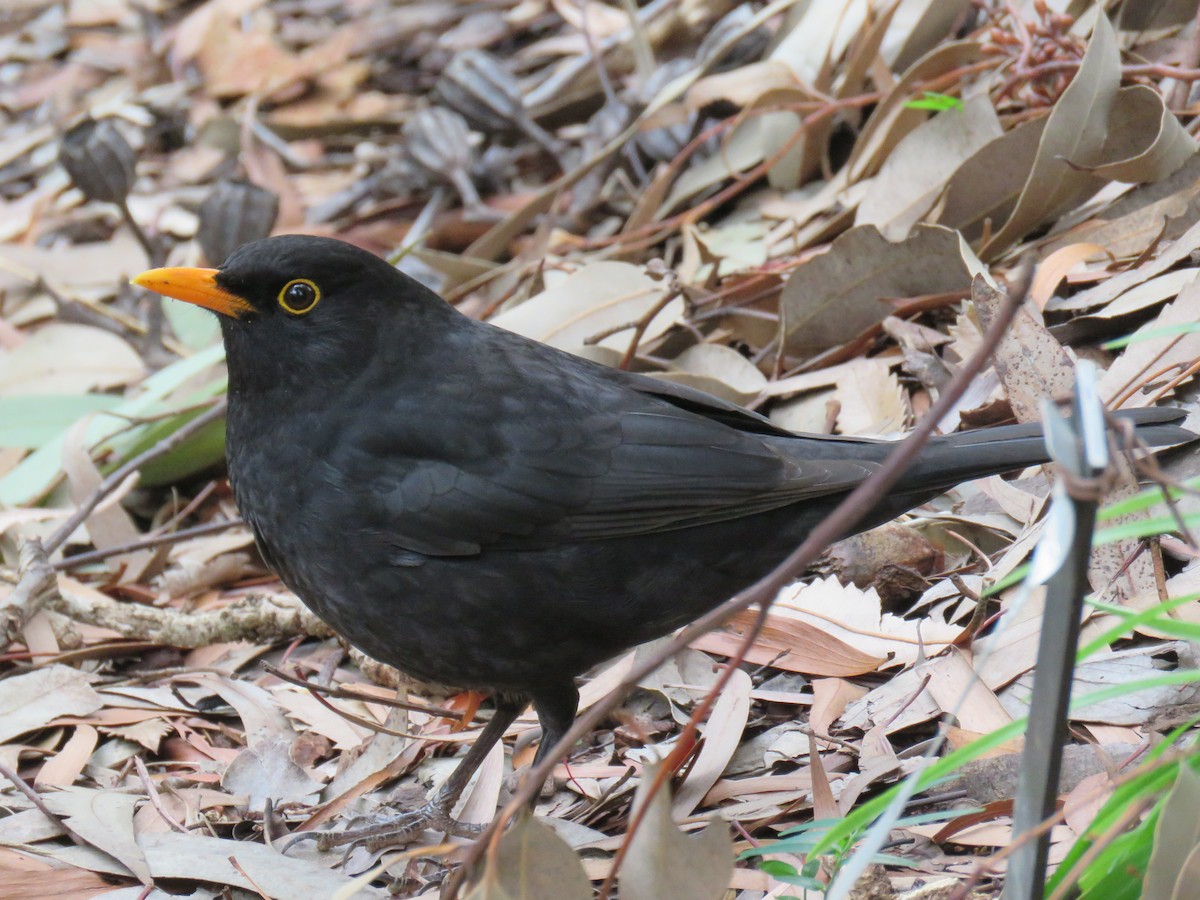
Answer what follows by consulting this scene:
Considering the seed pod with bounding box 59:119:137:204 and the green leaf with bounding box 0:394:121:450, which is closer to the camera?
the green leaf with bounding box 0:394:121:450

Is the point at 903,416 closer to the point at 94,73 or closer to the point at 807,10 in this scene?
the point at 807,10

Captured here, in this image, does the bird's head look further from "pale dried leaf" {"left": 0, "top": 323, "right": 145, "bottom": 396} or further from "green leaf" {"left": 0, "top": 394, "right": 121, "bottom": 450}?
"pale dried leaf" {"left": 0, "top": 323, "right": 145, "bottom": 396}

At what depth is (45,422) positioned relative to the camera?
18.6ft

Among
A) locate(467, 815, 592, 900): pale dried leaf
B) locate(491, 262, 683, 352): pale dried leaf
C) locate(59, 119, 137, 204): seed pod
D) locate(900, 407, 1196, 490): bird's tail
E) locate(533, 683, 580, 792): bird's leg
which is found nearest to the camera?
locate(467, 815, 592, 900): pale dried leaf

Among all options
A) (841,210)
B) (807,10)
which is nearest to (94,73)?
(807,10)

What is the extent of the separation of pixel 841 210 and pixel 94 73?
19.6ft

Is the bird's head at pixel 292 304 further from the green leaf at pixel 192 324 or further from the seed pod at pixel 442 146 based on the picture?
the seed pod at pixel 442 146

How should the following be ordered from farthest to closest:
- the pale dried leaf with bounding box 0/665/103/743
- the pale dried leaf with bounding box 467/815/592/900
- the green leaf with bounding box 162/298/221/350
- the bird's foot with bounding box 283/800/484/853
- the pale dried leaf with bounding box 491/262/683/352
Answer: the green leaf with bounding box 162/298/221/350 < the pale dried leaf with bounding box 491/262/683/352 < the pale dried leaf with bounding box 0/665/103/743 < the bird's foot with bounding box 283/800/484/853 < the pale dried leaf with bounding box 467/815/592/900

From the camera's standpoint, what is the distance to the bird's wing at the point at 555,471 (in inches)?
141

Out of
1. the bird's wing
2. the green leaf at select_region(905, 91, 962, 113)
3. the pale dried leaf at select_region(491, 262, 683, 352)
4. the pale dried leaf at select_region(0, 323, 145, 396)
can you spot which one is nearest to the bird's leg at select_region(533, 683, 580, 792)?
the bird's wing

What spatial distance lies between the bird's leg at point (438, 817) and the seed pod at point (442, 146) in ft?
11.6

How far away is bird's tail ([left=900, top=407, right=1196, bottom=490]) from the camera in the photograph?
3.20m

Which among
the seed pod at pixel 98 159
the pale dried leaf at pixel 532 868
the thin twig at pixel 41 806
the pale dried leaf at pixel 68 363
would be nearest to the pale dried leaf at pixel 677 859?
the pale dried leaf at pixel 532 868

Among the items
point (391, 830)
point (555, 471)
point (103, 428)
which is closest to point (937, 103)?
point (555, 471)
